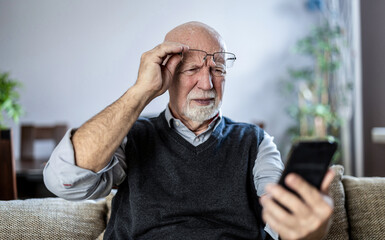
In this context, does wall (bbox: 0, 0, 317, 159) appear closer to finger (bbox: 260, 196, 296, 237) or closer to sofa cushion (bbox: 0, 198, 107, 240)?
sofa cushion (bbox: 0, 198, 107, 240)

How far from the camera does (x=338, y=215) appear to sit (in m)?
1.58

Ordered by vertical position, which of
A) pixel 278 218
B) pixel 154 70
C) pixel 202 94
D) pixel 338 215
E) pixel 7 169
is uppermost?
pixel 154 70

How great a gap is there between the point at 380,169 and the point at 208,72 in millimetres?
3198

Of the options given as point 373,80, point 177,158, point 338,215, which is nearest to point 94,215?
point 177,158

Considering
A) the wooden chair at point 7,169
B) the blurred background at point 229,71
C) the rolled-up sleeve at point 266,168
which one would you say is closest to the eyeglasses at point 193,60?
the rolled-up sleeve at point 266,168

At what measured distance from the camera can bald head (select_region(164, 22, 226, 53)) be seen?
1531mm

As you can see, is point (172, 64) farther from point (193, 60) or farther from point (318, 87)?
point (318, 87)

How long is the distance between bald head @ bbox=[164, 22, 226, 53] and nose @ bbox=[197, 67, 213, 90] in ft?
0.25

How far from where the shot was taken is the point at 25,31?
4.43m

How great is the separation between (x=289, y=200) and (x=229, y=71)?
13.3 feet

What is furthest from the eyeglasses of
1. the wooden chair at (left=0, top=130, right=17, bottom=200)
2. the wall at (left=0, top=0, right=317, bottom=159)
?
the wall at (left=0, top=0, right=317, bottom=159)

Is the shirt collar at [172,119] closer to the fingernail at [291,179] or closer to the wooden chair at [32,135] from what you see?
the fingernail at [291,179]

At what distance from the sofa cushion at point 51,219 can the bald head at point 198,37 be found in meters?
0.72

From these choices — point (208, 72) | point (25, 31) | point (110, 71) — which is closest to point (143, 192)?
point (208, 72)
